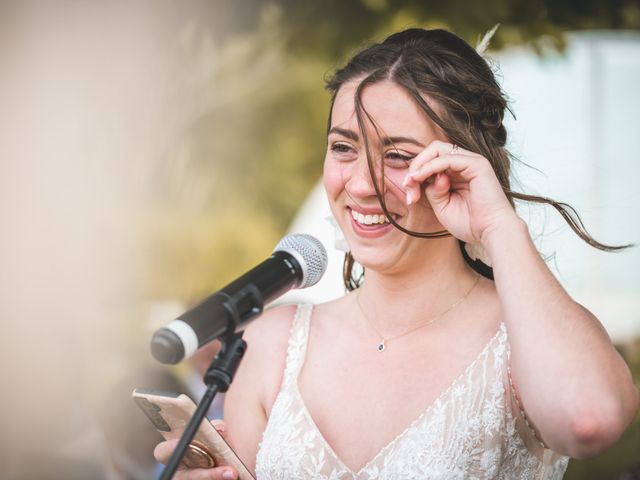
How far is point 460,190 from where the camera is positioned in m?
2.05

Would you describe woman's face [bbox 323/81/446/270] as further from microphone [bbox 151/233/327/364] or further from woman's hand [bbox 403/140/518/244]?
microphone [bbox 151/233/327/364]

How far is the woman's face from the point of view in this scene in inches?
85.0

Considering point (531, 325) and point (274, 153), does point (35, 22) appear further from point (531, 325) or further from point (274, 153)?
point (531, 325)

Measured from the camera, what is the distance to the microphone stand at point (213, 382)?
137cm

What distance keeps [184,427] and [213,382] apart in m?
0.42

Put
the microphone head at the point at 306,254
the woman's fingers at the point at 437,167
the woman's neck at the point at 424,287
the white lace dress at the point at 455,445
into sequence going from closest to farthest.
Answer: the microphone head at the point at 306,254
the woman's fingers at the point at 437,167
the white lace dress at the point at 455,445
the woman's neck at the point at 424,287

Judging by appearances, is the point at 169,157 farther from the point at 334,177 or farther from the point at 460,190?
the point at 460,190

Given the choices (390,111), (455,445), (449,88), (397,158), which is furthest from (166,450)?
(449,88)

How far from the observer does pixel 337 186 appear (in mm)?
2289

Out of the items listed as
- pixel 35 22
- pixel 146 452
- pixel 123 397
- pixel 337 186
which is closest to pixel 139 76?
pixel 35 22

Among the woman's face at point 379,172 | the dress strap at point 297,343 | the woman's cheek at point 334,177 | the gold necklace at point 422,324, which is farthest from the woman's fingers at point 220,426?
the woman's cheek at point 334,177

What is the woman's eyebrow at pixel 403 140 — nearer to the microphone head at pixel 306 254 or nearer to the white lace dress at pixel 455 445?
the microphone head at pixel 306 254

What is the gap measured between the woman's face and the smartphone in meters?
0.72

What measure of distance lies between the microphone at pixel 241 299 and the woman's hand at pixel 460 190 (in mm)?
387
